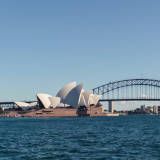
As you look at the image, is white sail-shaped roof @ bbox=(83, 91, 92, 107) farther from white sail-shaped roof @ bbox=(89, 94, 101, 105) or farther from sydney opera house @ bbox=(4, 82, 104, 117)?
white sail-shaped roof @ bbox=(89, 94, 101, 105)

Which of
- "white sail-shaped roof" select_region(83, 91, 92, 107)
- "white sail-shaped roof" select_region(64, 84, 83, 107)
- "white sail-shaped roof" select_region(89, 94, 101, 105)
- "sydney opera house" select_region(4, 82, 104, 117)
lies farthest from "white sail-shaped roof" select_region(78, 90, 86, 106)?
"white sail-shaped roof" select_region(89, 94, 101, 105)

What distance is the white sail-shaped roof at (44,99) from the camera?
17938cm

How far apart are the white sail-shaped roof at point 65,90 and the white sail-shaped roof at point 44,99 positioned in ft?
19.9

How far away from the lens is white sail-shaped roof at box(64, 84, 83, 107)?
166 metres

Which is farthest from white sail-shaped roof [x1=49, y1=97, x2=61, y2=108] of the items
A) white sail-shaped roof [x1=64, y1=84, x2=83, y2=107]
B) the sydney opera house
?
white sail-shaped roof [x1=64, y1=84, x2=83, y2=107]

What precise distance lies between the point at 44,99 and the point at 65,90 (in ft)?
49.6

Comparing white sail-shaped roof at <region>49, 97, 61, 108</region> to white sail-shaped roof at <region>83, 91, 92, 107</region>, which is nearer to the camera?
white sail-shaped roof at <region>49, 97, 61, 108</region>

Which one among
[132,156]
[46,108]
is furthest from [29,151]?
[46,108]

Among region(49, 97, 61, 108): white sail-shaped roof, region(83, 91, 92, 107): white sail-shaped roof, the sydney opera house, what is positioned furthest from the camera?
region(83, 91, 92, 107): white sail-shaped roof

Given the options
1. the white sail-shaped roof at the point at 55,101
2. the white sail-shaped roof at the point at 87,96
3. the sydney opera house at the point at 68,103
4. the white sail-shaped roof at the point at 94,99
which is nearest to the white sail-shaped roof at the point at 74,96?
the sydney opera house at the point at 68,103

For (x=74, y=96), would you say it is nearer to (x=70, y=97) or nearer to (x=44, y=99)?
(x=70, y=97)

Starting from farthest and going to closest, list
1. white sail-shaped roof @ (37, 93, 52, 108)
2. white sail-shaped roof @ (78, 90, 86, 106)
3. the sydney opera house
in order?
white sail-shaped roof @ (78, 90, 86, 106) → white sail-shaped roof @ (37, 93, 52, 108) → the sydney opera house

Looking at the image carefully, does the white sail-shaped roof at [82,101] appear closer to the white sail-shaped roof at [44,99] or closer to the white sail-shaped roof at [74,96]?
the white sail-shaped roof at [74,96]

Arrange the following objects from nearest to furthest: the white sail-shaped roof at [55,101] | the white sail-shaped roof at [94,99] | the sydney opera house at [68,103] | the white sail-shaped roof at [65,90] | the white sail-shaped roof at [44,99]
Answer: the white sail-shaped roof at [65,90] < the sydney opera house at [68,103] < the white sail-shaped roof at [55,101] < the white sail-shaped roof at [44,99] < the white sail-shaped roof at [94,99]
